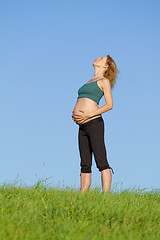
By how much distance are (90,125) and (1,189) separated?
1.82 meters

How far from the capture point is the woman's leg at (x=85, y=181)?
5082 millimetres

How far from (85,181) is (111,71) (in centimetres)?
206

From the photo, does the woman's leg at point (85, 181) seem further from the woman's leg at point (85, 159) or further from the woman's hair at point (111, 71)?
the woman's hair at point (111, 71)

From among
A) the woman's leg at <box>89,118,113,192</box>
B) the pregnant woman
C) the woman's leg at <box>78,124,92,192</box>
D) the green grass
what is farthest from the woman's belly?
the green grass

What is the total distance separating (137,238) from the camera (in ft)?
9.66

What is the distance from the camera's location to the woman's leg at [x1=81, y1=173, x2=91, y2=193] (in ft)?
16.7

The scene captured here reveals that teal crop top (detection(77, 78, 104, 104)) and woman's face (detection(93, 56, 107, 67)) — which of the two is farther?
woman's face (detection(93, 56, 107, 67))

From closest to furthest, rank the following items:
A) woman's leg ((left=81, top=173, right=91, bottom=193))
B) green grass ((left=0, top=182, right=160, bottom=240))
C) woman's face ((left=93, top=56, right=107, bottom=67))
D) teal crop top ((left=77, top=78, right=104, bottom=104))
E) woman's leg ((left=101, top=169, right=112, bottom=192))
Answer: green grass ((left=0, top=182, right=160, bottom=240)) → woman's leg ((left=101, top=169, right=112, bottom=192)) → teal crop top ((left=77, top=78, right=104, bottom=104)) → woman's leg ((left=81, top=173, right=91, bottom=193)) → woman's face ((left=93, top=56, right=107, bottom=67))

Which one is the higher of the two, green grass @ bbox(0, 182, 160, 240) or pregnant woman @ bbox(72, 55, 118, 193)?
pregnant woman @ bbox(72, 55, 118, 193)

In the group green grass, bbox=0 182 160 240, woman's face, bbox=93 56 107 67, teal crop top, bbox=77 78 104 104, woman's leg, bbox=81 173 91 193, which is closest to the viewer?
green grass, bbox=0 182 160 240

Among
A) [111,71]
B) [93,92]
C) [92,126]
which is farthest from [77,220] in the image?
[111,71]

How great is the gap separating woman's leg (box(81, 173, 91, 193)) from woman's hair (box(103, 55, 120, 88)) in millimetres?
1730

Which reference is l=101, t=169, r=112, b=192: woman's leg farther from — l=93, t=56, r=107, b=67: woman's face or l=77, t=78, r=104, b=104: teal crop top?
l=93, t=56, r=107, b=67: woman's face

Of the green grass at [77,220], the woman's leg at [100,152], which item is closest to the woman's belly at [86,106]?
the woman's leg at [100,152]
